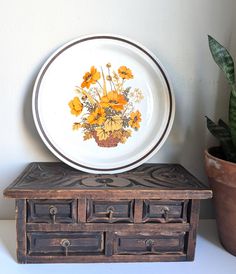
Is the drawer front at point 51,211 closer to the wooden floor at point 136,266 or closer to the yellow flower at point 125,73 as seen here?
the wooden floor at point 136,266

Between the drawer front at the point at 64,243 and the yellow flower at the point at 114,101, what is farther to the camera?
the yellow flower at the point at 114,101

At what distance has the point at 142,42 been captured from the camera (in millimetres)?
864

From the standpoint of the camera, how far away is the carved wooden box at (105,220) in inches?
27.1

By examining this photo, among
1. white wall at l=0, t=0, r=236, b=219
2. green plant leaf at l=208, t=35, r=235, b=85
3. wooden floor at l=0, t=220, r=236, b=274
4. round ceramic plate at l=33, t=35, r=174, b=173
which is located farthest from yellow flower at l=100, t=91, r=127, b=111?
wooden floor at l=0, t=220, r=236, b=274

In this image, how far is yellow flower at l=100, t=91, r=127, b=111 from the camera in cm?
86

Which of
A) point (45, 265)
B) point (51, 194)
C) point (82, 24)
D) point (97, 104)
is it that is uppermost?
point (82, 24)

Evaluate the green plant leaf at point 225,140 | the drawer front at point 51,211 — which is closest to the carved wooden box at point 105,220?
the drawer front at point 51,211

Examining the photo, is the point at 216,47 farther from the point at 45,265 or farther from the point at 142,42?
the point at 45,265

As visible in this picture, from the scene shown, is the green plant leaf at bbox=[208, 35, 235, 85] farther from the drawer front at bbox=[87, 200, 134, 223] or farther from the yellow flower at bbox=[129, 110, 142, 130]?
the drawer front at bbox=[87, 200, 134, 223]

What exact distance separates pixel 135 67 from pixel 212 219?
1.73 feet

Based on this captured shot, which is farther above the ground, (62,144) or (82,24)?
(82,24)

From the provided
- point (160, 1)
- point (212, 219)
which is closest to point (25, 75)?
point (160, 1)

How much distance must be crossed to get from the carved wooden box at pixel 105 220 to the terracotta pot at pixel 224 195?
0.17 feet

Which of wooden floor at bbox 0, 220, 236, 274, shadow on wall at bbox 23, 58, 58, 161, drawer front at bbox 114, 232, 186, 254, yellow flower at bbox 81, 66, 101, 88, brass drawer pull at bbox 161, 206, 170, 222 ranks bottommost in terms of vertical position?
wooden floor at bbox 0, 220, 236, 274
